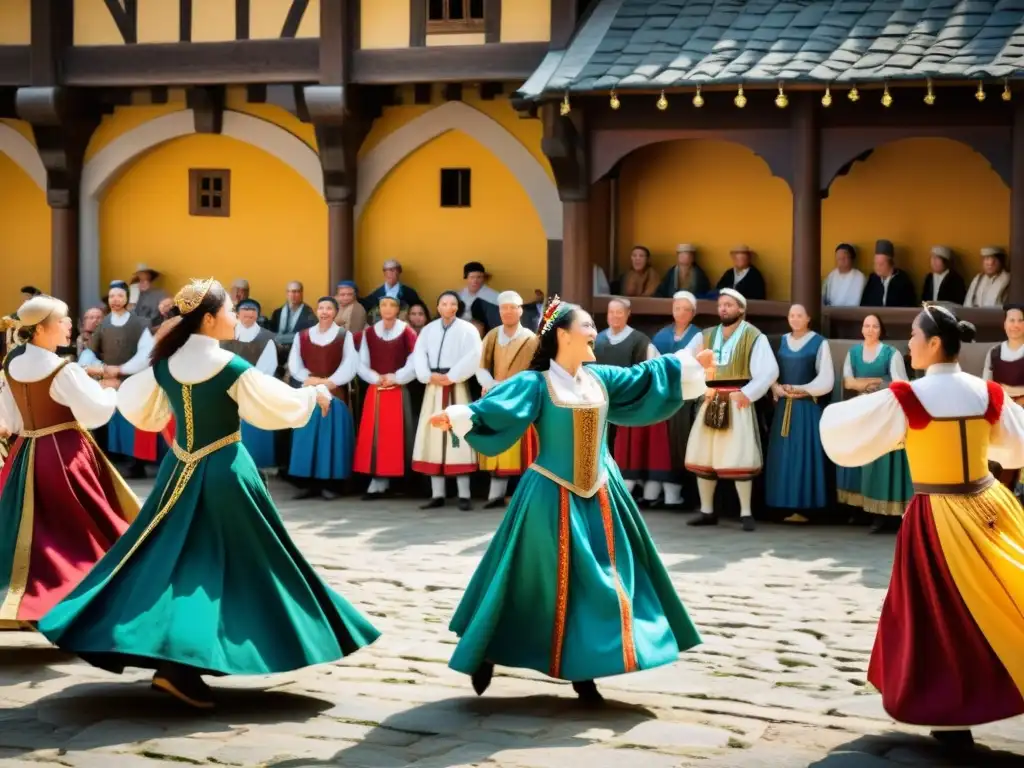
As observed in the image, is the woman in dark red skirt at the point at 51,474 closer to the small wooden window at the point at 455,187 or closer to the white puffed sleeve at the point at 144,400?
the white puffed sleeve at the point at 144,400

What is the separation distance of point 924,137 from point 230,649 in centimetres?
833

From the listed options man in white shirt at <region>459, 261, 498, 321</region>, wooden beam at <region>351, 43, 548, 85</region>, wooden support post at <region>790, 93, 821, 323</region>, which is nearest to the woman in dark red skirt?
wooden support post at <region>790, 93, 821, 323</region>

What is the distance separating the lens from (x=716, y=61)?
11.8m

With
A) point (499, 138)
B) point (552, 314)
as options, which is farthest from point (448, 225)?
point (552, 314)

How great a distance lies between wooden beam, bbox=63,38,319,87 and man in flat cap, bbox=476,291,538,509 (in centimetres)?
370

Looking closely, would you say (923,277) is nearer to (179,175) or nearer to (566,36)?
(566,36)

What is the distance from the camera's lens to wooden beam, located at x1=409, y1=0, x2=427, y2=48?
1399cm

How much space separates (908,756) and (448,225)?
1012cm

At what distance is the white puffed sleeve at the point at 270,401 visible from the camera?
6.21 meters

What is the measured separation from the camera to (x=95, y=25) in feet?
48.8

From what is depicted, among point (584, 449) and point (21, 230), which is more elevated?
point (21, 230)

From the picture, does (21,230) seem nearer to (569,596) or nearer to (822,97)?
(822,97)

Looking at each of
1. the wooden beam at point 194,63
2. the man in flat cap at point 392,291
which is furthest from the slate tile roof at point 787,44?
the wooden beam at point 194,63

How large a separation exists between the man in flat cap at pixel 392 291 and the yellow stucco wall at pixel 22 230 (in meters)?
3.93
